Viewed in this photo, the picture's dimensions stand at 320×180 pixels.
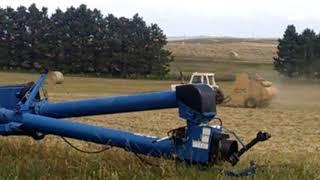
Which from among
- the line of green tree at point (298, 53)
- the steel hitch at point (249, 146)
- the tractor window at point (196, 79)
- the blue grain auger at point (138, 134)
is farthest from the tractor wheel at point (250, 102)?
the steel hitch at point (249, 146)

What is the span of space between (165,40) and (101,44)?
544 centimetres

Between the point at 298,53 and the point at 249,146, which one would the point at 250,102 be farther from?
the point at 249,146

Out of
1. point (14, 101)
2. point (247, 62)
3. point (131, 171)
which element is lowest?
point (247, 62)

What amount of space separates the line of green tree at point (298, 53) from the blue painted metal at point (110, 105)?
45784mm

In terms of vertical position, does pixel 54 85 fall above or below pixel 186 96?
below

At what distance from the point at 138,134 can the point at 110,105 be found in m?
0.38

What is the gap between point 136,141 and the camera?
5.18 m

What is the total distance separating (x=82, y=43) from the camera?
58375 millimetres

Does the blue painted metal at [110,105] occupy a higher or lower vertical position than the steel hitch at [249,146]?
higher

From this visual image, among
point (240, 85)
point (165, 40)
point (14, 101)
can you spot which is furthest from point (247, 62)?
point (14, 101)

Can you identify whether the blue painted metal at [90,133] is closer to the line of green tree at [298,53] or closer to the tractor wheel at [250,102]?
the tractor wheel at [250,102]

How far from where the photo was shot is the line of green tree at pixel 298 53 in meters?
51.8

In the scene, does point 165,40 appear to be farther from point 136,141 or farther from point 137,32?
point 136,141

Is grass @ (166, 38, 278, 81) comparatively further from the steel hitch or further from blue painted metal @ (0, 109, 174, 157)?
the steel hitch
